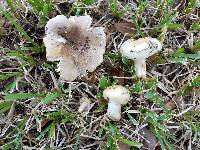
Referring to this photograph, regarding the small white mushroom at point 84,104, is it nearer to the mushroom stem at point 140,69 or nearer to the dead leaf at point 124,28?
the mushroom stem at point 140,69

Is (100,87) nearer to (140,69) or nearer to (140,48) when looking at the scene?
(140,69)

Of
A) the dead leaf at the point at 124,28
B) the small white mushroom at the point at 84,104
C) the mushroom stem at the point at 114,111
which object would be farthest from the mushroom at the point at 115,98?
the dead leaf at the point at 124,28

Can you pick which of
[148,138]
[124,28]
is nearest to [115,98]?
[148,138]

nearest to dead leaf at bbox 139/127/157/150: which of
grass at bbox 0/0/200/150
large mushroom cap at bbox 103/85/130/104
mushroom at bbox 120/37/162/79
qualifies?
grass at bbox 0/0/200/150

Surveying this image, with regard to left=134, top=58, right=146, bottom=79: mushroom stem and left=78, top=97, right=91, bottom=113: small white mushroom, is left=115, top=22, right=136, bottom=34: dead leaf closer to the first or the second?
left=134, top=58, right=146, bottom=79: mushroom stem

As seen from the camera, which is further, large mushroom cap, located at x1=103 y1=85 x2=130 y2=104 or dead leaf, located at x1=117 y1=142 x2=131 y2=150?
dead leaf, located at x1=117 y1=142 x2=131 y2=150

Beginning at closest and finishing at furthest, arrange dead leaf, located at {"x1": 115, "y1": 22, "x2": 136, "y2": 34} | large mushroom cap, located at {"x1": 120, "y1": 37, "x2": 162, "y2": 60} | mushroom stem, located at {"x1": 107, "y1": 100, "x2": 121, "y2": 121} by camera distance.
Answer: large mushroom cap, located at {"x1": 120, "y1": 37, "x2": 162, "y2": 60}
mushroom stem, located at {"x1": 107, "y1": 100, "x2": 121, "y2": 121}
dead leaf, located at {"x1": 115, "y1": 22, "x2": 136, "y2": 34}

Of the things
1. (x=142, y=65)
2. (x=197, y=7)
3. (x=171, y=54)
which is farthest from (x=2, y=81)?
(x=197, y=7)

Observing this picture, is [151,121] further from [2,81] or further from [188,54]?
[2,81]
